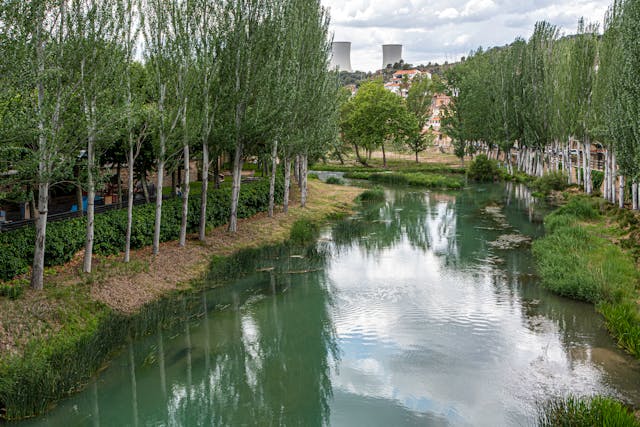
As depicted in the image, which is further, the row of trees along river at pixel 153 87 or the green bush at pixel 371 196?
the green bush at pixel 371 196

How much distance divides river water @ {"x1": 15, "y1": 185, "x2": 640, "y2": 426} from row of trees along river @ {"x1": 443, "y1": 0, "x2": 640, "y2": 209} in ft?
24.2

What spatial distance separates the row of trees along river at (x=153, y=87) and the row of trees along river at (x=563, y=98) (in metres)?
14.0

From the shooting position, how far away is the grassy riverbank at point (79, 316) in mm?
10625

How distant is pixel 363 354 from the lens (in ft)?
43.4

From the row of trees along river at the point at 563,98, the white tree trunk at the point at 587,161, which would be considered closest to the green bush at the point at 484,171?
the row of trees along river at the point at 563,98

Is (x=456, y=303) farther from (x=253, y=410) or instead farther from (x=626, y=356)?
(x=253, y=410)

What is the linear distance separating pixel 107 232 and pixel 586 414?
14272 mm

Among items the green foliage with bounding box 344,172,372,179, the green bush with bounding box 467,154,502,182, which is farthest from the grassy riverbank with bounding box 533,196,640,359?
the green foliage with bounding box 344,172,372,179

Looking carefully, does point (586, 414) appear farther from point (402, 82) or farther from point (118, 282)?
point (402, 82)

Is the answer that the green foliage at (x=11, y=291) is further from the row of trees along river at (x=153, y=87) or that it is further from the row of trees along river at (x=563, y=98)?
the row of trees along river at (x=563, y=98)

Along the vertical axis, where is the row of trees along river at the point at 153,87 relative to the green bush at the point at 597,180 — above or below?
above

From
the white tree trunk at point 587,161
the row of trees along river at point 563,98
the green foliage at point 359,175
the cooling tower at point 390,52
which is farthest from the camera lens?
the cooling tower at point 390,52

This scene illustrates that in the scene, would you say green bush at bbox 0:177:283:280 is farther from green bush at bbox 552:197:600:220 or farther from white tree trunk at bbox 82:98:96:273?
green bush at bbox 552:197:600:220

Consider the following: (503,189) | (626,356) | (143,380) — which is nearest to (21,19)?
(143,380)
